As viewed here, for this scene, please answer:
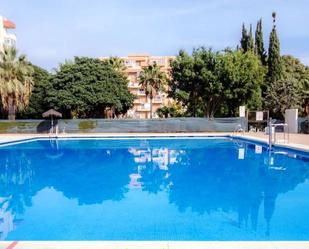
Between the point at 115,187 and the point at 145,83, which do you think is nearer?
the point at 115,187

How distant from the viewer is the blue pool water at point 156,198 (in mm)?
5742

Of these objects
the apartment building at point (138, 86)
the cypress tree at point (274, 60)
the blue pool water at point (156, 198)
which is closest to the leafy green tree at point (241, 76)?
the cypress tree at point (274, 60)

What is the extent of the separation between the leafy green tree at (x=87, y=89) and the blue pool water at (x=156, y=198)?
52.9 feet

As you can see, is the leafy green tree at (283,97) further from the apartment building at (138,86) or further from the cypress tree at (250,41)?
the apartment building at (138,86)

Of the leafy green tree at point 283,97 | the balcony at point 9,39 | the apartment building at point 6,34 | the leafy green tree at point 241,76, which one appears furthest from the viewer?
the balcony at point 9,39

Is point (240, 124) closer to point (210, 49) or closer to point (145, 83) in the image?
point (210, 49)

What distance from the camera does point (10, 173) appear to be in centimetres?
1220

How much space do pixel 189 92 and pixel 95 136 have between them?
38.1 ft

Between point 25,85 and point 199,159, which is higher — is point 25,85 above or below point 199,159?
above

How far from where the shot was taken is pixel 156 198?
8094 millimetres

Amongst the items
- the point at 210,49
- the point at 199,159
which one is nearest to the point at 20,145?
the point at 199,159

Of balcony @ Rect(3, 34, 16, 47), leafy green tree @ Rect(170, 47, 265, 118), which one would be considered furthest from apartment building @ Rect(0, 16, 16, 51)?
leafy green tree @ Rect(170, 47, 265, 118)

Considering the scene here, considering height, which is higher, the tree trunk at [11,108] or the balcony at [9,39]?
the balcony at [9,39]
